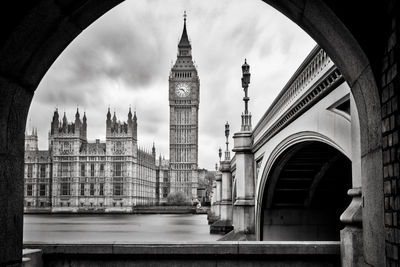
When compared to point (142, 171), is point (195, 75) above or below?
above

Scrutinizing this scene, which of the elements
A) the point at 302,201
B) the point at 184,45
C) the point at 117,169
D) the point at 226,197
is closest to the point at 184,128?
the point at 117,169

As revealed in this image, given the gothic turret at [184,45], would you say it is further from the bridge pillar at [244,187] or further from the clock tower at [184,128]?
the bridge pillar at [244,187]

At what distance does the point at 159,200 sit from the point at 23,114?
398 feet

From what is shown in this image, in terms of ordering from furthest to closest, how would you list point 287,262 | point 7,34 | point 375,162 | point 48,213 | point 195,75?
point 195,75 < point 48,213 < point 287,262 < point 375,162 < point 7,34

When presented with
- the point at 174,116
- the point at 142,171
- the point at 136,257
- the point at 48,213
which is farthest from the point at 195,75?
the point at 136,257

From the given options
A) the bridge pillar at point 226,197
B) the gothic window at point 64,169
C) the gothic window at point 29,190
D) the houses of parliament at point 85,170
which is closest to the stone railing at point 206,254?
the bridge pillar at point 226,197

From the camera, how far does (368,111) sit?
15.9 ft

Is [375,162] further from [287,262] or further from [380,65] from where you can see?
[287,262]

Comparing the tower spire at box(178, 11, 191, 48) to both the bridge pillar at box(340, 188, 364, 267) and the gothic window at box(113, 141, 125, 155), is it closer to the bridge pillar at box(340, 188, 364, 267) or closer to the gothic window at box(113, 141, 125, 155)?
the gothic window at box(113, 141, 125, 155)

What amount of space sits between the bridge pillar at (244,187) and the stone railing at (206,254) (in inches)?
548

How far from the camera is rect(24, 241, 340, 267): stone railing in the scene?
601cm

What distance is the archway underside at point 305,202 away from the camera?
18.0 meters

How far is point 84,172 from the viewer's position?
344ft

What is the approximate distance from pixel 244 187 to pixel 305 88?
33.6 ft
